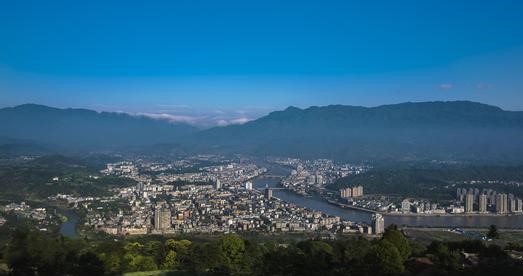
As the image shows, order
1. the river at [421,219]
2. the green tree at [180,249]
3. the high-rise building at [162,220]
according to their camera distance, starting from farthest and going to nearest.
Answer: the river at [421,219]
the high-rise building at [162,220]
the green tree at [180,249]

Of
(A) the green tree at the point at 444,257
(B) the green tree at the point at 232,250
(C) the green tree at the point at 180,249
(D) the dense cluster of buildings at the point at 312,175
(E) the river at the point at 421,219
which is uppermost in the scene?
(A) the green tree at the point at 444,257

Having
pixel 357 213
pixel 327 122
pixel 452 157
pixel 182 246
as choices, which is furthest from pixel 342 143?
pixel 182 246

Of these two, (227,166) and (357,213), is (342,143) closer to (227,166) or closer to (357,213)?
(227,166)

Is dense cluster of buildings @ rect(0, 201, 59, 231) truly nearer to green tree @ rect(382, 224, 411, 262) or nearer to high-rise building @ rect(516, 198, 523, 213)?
green tree @ rect(382, 224, 411, 262)

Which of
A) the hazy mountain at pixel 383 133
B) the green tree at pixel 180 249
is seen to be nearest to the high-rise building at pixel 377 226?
the green tree at pixel 180 249

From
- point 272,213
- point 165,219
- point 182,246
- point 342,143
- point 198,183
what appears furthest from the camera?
point 342,143

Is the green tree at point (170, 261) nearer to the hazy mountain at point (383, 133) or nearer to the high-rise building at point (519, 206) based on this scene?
the high-rise building at point (519, 206)
